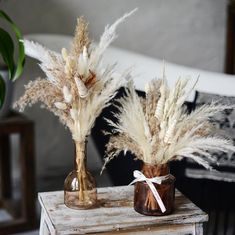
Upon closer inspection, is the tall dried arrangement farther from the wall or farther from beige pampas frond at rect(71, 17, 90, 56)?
the wall

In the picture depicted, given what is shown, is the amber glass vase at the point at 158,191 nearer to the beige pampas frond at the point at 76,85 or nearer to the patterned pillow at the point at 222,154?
the beige pampas frond at the point at 76,85

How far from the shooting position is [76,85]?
1296mm

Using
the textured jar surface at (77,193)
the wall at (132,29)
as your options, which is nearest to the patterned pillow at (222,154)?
the textured jar surface at (77,193)

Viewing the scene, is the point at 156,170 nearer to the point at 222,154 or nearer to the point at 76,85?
the point at 76,85

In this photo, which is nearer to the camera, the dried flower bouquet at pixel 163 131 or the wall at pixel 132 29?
the dried flower bouquet at pixel 163 131

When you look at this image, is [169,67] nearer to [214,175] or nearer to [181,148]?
[214,175]

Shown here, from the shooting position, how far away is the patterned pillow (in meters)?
1.94

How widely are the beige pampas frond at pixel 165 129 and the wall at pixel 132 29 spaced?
1802mm

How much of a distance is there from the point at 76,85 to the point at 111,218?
34 centimetres

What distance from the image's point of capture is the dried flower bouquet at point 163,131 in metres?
1.30

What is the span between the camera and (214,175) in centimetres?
200

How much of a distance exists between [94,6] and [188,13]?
68cm

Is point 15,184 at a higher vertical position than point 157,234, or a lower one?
lower

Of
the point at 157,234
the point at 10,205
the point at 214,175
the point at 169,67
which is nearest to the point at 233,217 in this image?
the point at 214,175
